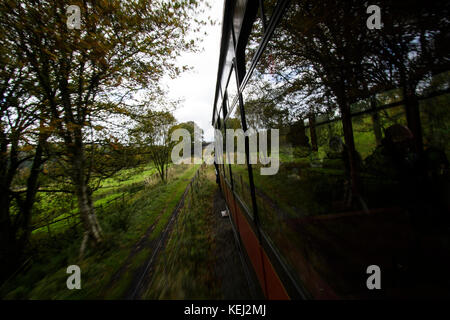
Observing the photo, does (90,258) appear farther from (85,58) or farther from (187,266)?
(85,58)

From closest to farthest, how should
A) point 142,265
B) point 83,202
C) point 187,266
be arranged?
1. point 187,266
2. point 142,265
3. point 83,202

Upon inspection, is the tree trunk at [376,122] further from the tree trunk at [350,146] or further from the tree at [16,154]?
the tree at [16,154]

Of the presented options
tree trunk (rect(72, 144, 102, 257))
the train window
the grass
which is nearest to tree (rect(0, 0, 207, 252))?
tree trunk (rect(72, 144, 102, 257))

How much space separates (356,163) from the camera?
756mm

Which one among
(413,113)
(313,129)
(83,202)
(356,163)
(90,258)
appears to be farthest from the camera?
(83,202)

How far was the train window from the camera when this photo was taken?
578 millimetres

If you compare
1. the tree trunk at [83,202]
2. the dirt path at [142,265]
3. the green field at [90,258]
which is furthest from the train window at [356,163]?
the tree trunk at [83,202]

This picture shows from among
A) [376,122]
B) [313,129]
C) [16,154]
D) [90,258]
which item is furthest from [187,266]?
[16,154]

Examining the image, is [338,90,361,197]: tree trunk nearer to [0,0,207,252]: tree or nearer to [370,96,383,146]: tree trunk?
[370,96,383,146]: tree trunk

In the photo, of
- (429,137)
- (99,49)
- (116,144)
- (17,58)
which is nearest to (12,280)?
(116,144)

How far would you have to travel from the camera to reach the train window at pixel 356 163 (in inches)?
22.7

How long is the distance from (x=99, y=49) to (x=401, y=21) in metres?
6.01

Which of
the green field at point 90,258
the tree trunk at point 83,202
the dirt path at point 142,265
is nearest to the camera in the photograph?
the dirt path at point 142,265

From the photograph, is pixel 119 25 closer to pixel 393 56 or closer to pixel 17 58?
pixel 17 58
